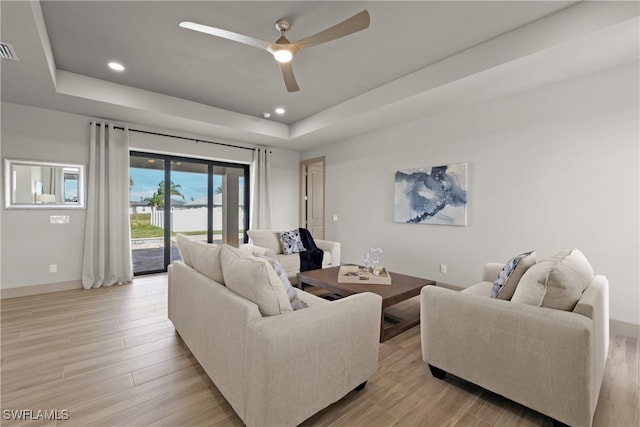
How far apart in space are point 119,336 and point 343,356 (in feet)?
7.33

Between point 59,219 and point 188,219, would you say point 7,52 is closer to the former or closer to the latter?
point 59,219

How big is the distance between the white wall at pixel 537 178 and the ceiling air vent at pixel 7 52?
4460 millimetres

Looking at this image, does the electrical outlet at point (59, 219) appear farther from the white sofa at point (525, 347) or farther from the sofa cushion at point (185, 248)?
the white sofa at point (525, 347)

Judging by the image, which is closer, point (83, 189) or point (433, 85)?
point (433, 85)

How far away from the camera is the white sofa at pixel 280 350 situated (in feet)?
4.25

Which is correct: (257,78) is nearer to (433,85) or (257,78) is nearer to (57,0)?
(57,0)

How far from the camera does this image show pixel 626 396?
1.79m

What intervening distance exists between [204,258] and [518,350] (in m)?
2.04

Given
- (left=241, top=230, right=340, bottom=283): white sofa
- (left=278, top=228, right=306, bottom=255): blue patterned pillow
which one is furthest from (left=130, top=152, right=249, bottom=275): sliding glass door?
(left=278, top=228, right=306, bottom=255): blue patterned pillow

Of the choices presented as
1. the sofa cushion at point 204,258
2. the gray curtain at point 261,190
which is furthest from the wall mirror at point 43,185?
the sofa cushion at point 204,258

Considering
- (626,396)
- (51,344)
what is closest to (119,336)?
(51,344)

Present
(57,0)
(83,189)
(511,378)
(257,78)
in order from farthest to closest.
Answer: (83,189)
(257,78)
(57,0)
(511,378)

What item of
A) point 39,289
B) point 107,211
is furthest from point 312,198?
point 39,289

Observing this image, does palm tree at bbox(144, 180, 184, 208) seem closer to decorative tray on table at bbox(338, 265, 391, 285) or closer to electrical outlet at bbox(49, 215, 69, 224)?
electrical outlet at bbox(49, 215, 69, 224)
